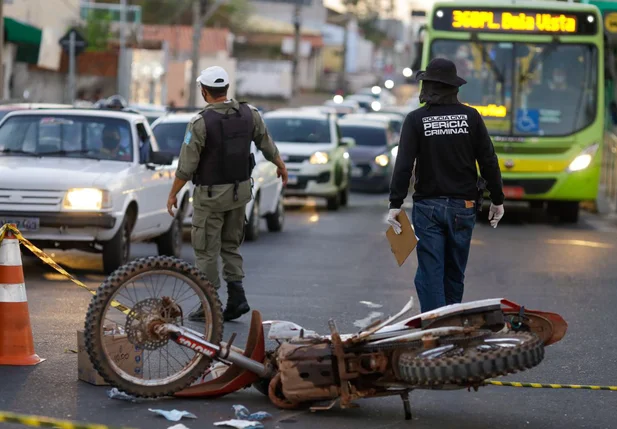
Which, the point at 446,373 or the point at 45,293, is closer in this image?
the point at 446,373

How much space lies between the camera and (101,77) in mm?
53844

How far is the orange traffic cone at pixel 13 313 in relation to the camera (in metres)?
8.36

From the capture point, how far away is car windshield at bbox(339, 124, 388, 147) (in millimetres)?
31094

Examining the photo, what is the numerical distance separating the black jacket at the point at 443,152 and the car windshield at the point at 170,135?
408 inches

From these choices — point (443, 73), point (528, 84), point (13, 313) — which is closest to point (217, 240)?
point (13, 313)

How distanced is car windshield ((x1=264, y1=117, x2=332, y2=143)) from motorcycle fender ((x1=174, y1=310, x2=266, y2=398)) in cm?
1742

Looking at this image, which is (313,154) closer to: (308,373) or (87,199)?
(87,199)

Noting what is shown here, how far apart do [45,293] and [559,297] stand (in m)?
4.66

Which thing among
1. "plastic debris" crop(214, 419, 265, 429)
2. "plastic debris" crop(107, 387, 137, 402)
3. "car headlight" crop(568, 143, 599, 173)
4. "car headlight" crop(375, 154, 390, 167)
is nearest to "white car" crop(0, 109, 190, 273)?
"plastic debris" crop(107, 387, 137, 402)

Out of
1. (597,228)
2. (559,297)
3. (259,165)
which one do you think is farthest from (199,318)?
(597,228)

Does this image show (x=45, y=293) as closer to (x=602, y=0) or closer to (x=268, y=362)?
(x=268, y=362)

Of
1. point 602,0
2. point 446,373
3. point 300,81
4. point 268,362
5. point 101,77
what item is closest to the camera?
point 446,373

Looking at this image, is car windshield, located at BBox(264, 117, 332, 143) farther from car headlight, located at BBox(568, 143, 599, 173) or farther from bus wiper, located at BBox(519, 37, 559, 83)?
car headlight, located at BBox(568, 143, 599, 173)

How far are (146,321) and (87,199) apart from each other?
571cm
